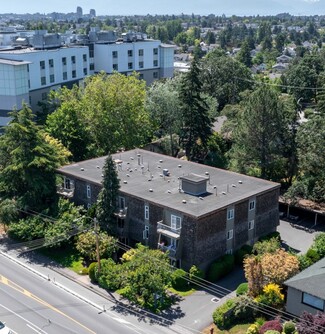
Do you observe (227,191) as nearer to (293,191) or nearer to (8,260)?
(293,191)

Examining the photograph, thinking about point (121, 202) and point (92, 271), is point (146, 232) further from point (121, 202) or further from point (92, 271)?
point (92, 271)

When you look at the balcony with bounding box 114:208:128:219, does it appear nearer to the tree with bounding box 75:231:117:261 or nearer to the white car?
the tree with bounding box 75:231:117:261

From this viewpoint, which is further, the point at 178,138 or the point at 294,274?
the point at 178,138

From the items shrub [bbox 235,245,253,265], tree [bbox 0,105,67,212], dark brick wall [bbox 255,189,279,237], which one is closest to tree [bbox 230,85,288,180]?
dark brick wall [bbox 255,189,279,237]

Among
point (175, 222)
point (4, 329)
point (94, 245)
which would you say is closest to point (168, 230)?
point (175, 222)

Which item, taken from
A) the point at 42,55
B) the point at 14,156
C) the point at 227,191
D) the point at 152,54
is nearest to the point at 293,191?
the point at 227,191

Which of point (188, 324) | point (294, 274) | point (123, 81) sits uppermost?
point (123, 81)

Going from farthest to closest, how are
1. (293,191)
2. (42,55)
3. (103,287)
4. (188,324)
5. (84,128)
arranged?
(42,55) → (84,128) → (293,191) → (103,287) → (188,324)

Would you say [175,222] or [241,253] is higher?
[175,222]
